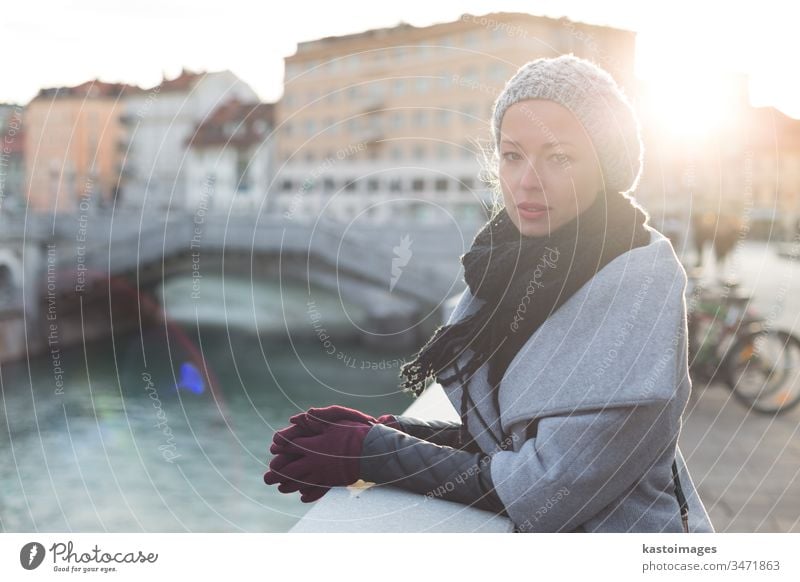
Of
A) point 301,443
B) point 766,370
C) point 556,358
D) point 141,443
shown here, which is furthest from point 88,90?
point 141,443

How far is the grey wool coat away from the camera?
37.2 inches

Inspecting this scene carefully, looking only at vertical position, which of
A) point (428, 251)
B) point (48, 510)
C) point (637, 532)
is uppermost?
point (637, 532)

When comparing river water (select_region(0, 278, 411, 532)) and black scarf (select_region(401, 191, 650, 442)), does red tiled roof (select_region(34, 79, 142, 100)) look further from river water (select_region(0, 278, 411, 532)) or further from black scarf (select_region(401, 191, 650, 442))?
river water (select_region(0, 278, 411, 532))

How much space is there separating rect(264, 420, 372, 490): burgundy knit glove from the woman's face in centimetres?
39

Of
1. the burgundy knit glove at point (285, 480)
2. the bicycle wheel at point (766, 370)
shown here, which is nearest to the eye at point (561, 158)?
the burgundy knit glove at point (285, 480)

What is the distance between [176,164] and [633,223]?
8.42 metres

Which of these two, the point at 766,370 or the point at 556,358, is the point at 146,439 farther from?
the point at 556,358

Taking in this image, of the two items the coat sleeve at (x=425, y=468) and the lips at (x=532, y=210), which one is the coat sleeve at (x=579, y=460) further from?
the lips at (x=532, y=210)

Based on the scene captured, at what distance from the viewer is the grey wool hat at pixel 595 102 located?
1.03m

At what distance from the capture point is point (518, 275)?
108 cm

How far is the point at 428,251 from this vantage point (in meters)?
→ 10.3

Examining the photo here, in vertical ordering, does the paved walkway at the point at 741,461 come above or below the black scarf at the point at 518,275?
below
